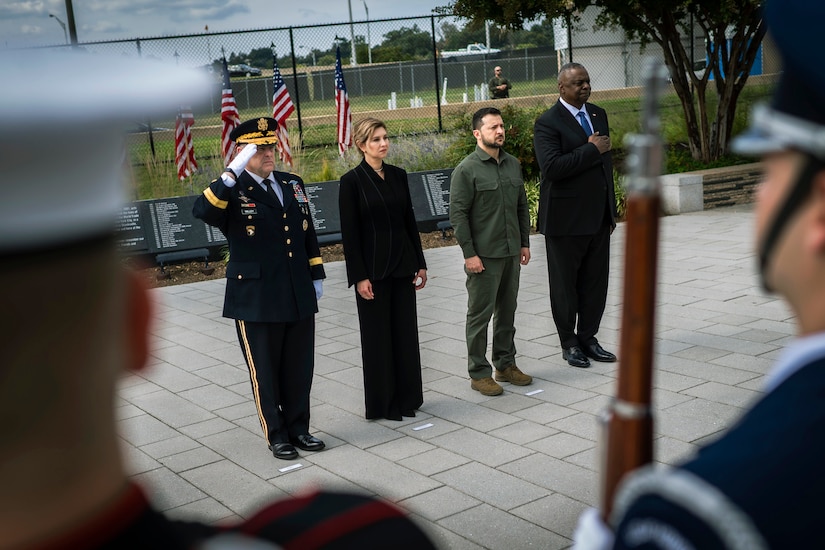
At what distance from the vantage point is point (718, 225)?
45.5 feet

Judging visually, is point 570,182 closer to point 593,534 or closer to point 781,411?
point 593,534

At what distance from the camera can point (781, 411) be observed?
41.3 inches

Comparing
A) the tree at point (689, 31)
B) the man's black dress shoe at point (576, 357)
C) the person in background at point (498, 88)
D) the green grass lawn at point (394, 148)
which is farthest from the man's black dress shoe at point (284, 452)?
the person in background at point (498, 88)

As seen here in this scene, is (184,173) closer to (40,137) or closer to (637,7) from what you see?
(637,7)

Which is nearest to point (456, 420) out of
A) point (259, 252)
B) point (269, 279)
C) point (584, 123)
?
point (269, 279)

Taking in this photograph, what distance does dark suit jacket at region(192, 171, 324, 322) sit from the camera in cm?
569

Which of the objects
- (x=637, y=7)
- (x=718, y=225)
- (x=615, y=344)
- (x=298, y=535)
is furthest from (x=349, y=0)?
(x=298, y=535)

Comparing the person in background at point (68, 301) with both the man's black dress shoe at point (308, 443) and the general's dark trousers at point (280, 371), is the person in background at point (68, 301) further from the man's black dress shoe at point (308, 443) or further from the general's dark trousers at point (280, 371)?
the man's black dress shoe at point (308, 443)

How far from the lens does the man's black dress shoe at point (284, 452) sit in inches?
228

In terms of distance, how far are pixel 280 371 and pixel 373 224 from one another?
3.77 feet

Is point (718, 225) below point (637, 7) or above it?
below

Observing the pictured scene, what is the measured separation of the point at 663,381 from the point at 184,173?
1014cm

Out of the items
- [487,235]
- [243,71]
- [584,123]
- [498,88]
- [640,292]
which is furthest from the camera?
[243,71]

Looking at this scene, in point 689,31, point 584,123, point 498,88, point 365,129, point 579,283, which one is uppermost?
point 689,31
